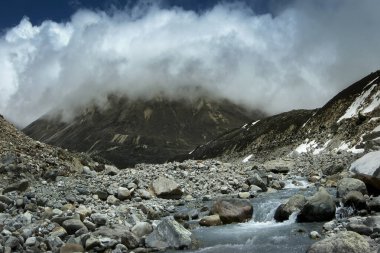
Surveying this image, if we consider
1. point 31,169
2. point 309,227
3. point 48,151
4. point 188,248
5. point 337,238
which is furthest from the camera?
point 48,151

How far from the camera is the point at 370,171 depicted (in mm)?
42156

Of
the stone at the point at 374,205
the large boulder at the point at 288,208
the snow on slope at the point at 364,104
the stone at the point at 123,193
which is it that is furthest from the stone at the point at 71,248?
the snow on slope at the point at 364,104

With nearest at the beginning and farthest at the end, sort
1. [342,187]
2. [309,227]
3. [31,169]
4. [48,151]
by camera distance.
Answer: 1. [309,227]
2. [342,187]
3. [31,169]
4. [48,151]

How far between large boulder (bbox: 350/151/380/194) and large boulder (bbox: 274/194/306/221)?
4.91 m

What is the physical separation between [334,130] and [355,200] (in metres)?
96.2

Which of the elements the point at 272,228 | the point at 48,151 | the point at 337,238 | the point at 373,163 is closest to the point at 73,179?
the point at 48,151

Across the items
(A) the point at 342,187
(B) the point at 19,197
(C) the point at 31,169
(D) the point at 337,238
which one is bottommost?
(D) the point at 337,238

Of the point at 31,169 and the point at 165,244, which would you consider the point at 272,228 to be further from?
the point at 31,169

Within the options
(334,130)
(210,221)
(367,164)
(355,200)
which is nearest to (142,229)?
(210,221)

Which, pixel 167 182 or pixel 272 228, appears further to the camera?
pixel 167 182

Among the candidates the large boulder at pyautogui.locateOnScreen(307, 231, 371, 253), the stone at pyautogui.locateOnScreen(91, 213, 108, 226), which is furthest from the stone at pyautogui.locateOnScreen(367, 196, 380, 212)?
the stone at pyautogui.locateOnScreen(91, 213, 108, 226)

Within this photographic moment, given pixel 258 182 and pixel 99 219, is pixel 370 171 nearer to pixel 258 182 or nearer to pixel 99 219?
pixel 258 182

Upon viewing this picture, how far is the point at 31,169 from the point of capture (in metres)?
48.4

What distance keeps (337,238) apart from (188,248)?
837cm
